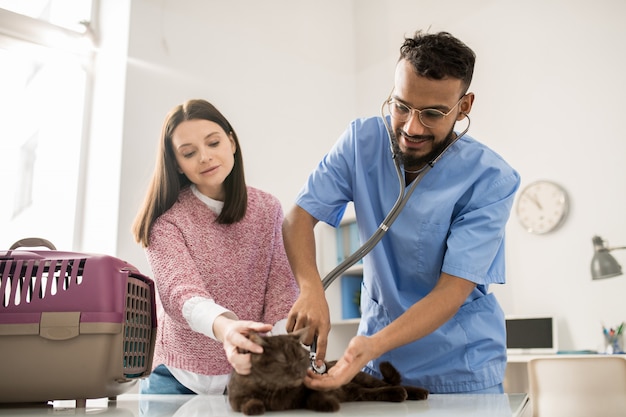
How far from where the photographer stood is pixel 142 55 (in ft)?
10.4

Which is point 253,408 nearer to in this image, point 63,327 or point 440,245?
point 63,327

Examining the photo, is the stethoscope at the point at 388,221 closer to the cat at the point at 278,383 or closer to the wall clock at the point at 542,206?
the cat at the point at 278,383

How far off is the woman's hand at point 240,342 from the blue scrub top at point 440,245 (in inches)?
17.4

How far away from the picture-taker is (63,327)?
35.5 inches

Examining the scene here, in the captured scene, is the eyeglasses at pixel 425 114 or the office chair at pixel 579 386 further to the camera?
the office chair at pixel 579 386

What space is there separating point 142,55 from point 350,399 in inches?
106

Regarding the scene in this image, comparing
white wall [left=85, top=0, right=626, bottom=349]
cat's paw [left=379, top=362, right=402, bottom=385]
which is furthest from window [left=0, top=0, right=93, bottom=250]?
cat's paw [left=379, top=362, right=402, bottom=385]

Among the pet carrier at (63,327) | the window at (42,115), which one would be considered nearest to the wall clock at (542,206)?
the window at (42,115)

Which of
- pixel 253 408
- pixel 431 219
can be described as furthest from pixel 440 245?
pixel 253 408

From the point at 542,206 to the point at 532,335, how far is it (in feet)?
2.35

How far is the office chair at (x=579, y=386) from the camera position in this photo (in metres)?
2.06

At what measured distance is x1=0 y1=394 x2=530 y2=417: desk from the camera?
762 mm

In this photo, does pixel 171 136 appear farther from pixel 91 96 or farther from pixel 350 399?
pixel 91 96

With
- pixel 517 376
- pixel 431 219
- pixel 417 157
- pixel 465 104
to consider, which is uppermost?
pixel 465 104
